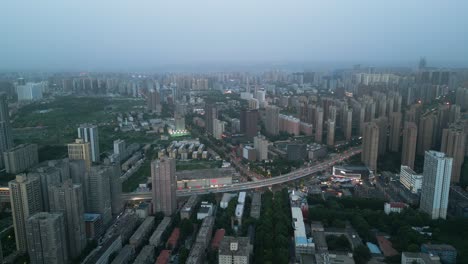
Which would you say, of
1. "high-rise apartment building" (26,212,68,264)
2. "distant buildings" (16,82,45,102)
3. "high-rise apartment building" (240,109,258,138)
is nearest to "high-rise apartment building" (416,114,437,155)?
"high-rise apartment building" (240,109,258,138)

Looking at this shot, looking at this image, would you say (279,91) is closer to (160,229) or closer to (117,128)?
(117,128)

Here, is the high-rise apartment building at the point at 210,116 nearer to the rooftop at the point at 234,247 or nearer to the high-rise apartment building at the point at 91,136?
the high-rise apartment building at the point at 91,136

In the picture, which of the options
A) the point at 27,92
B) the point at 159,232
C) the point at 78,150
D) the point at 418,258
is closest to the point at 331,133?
the point at 418,258

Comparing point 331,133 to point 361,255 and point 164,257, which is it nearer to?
point 361,255

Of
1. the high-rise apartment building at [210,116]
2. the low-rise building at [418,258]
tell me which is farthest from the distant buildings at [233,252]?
the high-rise apartment building at [210,116]

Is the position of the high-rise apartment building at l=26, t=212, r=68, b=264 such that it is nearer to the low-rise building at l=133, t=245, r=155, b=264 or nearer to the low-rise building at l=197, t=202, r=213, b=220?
the low-rise building at l=133, t=245, r=155, b=264

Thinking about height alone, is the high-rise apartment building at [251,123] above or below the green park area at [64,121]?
above
